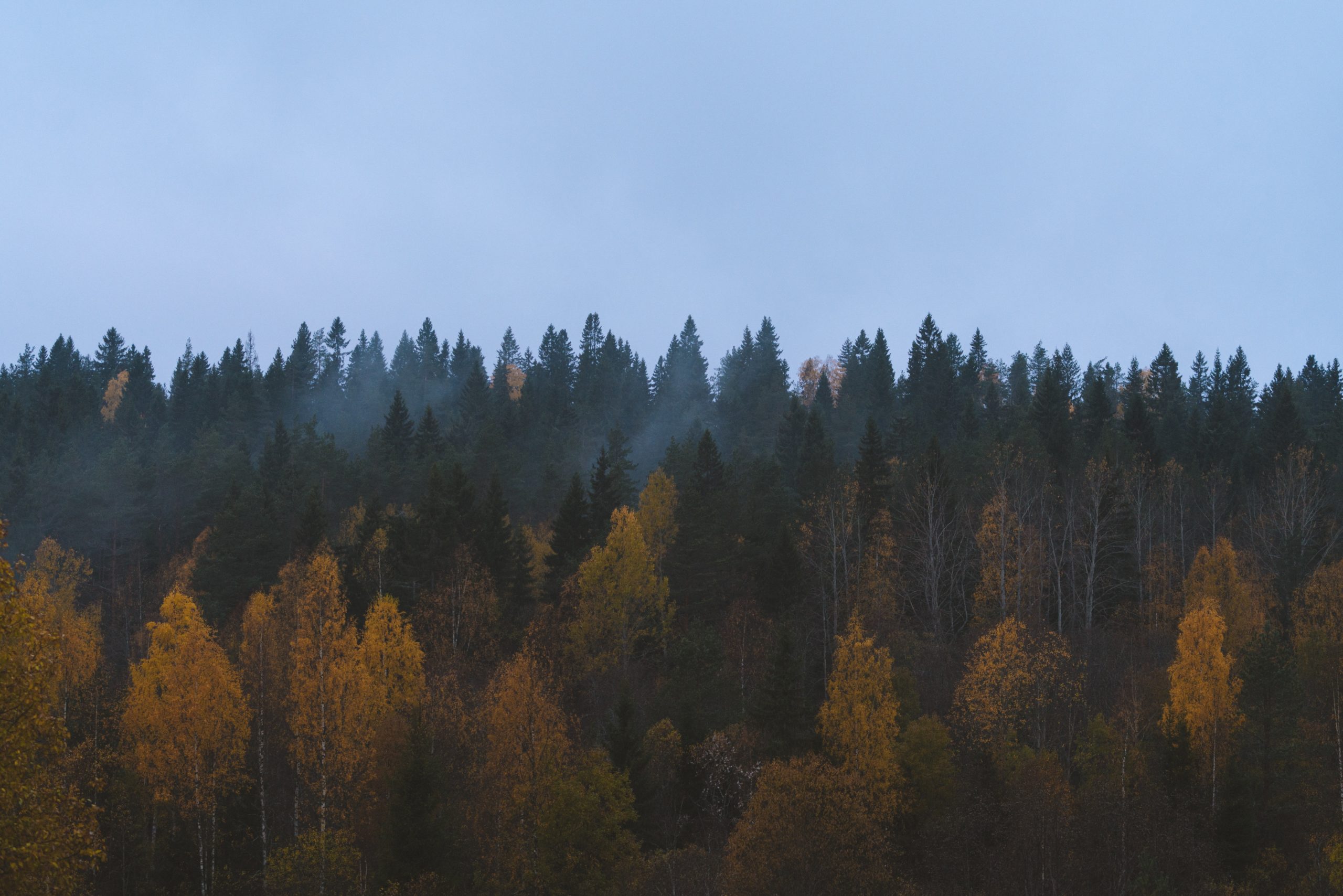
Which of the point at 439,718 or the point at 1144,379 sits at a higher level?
the point at 1144,379

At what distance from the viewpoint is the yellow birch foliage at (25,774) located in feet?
43.3

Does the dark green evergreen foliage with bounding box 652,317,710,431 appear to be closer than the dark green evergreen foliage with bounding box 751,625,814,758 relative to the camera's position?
No

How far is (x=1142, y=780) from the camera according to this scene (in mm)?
37375

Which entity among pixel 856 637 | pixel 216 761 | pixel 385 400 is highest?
pixel 385 400

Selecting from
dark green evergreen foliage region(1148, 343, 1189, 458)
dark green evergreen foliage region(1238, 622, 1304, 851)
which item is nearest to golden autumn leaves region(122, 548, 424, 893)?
dark green evergreen foliage region(1238, 622, 1304, 851)

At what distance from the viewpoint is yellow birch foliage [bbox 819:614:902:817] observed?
121 feet

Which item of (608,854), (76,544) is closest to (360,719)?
(608,854)

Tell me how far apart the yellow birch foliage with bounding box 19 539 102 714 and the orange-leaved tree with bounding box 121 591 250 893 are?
3528 millimetres

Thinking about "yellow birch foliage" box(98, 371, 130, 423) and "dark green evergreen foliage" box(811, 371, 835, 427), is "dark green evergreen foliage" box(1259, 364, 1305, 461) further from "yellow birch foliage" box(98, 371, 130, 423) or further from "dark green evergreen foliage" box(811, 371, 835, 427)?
"yellow birch foliage" box(98, 371, 130, 423)

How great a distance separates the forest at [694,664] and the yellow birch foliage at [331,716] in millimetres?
147

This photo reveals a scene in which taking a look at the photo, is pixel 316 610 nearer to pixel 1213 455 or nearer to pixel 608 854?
pixel 608 854

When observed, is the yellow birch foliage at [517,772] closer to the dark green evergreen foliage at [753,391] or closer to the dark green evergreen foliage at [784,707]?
the dark green evergreen foliage at [784,707]

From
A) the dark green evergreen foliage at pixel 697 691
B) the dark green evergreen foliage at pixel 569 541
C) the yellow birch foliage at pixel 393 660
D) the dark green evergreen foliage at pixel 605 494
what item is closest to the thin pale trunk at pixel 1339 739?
the dark green evergreen foliage at pixel 697 691

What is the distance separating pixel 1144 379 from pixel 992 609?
85.5 m
